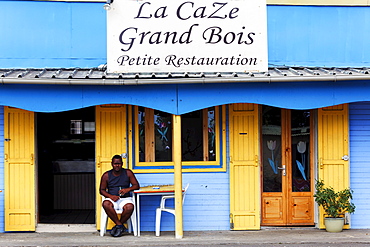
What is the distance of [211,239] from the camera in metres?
9.36

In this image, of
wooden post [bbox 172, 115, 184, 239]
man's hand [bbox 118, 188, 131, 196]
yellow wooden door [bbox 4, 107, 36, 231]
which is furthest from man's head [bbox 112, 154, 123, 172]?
yellow wooden door [bbox 4, 107, 36, 231]

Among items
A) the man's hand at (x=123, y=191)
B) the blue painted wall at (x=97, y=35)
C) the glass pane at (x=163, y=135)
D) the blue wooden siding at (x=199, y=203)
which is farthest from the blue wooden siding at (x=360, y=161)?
the man's hand at (x=123, y=191)

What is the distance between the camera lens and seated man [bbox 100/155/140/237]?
9422mm

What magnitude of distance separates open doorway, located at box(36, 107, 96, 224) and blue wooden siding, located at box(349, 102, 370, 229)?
536 cm

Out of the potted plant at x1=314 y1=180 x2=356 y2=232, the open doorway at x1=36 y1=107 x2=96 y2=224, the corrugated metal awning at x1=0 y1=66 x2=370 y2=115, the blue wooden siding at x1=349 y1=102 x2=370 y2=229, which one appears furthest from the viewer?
the open doorway at x1=36 y1=107 x2=96 y2=224

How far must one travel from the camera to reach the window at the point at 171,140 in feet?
33.6

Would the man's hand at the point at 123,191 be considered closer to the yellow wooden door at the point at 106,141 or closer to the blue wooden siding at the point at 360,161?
the yellow wooden door at the point at 106,141

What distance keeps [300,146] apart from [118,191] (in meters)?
3.43

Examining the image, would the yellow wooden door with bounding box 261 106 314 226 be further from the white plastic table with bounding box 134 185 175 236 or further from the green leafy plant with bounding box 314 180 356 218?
the white plastic table with bounding box 134 185 175 236

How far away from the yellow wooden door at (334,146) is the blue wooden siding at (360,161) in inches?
5.4

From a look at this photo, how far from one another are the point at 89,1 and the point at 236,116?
3387 millimetres

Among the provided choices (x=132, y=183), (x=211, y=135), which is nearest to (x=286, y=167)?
(x=211, y=135)

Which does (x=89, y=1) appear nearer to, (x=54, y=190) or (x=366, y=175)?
(x=54, y=190)

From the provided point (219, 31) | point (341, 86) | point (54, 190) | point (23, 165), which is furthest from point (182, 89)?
point (54, 190)
